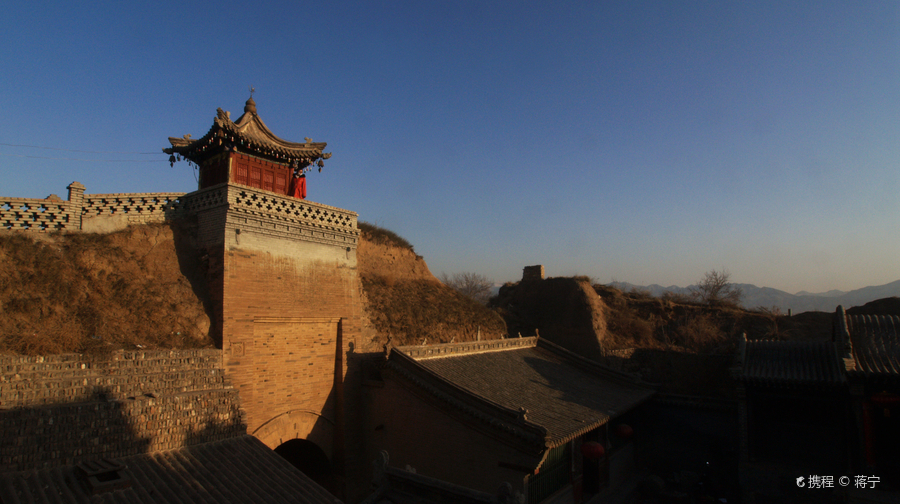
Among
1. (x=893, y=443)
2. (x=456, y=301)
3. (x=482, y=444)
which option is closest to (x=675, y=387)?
(x=893, y=443)

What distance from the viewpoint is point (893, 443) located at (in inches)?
484

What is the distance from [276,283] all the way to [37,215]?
544 centimetres

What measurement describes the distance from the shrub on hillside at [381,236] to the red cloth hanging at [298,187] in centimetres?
384

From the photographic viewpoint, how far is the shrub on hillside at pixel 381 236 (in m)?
20.2

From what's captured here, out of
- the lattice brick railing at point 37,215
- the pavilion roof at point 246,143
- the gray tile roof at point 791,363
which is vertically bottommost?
the gray tile roof at point 791,363

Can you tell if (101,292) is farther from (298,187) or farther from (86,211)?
(298,187)

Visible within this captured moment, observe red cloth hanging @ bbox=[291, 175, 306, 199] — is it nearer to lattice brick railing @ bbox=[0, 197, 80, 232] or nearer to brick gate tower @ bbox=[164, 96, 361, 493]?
brick gate tower @ bbox=[164, 96, 361, 493]

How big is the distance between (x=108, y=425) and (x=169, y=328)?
2937mm

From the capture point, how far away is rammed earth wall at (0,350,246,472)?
743 centimetres

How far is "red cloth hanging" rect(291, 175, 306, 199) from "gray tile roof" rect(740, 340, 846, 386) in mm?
14891

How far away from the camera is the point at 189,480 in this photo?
7949mm

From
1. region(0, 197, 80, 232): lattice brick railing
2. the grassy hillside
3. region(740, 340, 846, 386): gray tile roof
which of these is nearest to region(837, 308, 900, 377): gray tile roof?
region(740, 340, 846, 386): gray tile roof

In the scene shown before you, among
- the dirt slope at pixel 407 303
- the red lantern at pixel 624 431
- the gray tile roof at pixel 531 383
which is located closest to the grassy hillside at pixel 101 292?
the dirt slope at pixel 407 303

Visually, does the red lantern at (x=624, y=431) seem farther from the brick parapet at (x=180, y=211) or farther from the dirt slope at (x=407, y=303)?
the brick parapet at (x=180, y=211)
